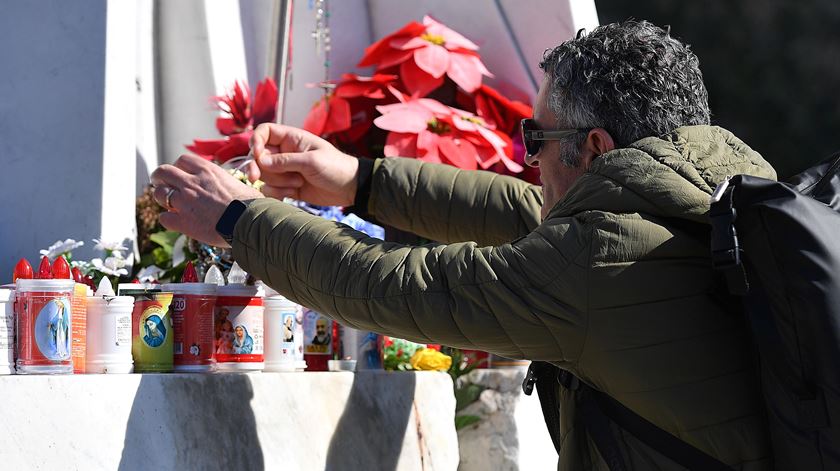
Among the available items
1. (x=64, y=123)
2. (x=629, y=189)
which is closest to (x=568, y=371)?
(x=629, y=189)

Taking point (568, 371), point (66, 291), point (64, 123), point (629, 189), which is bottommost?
point (568, 371)

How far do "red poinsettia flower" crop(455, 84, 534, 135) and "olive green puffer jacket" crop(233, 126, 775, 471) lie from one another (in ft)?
4.45

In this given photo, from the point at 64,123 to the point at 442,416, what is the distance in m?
1.09

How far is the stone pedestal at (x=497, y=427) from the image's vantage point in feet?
10.9

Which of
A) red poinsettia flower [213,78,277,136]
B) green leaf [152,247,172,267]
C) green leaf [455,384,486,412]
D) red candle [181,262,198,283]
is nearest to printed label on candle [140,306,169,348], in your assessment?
red candle [181,262,198,283]

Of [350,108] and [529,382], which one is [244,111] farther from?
[529,382]

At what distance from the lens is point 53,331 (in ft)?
6.72

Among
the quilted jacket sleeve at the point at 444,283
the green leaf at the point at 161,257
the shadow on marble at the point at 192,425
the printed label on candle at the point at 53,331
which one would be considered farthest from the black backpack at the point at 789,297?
the green leaf at the point at 161,257

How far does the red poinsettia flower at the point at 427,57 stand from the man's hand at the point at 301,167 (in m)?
0.58

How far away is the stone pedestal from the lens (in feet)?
10.9

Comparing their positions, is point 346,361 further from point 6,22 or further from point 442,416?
point 6,22

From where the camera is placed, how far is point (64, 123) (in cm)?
278

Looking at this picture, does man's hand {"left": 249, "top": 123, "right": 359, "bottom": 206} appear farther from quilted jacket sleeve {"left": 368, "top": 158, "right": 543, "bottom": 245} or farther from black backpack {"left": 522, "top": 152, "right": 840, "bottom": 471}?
black backpack {"left": 522, "top": 152, "right": 840, "bottom": 471}

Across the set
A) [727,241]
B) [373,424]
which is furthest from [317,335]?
[727,241]
